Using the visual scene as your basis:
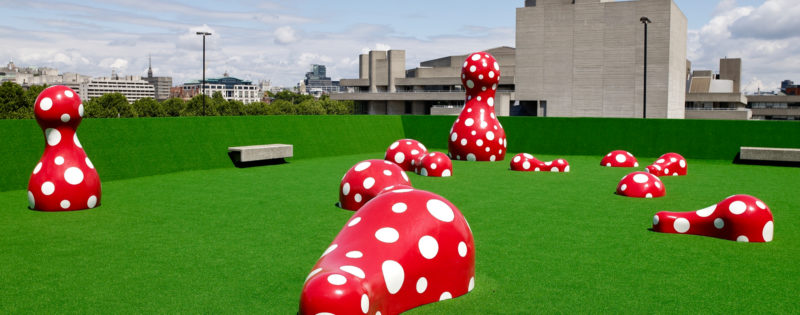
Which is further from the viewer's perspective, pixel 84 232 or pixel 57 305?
pixel 84 232

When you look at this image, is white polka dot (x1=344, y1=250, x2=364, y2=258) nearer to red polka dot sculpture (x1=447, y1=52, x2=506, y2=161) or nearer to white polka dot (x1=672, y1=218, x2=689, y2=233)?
white polka dot (x1=672, y1=218, x2=689, y2=233)

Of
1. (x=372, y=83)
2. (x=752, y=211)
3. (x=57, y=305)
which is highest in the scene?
(x=372, y=83)

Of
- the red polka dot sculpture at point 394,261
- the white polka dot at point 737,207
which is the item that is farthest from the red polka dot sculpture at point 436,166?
the red polka dot sculpture at point 394,261

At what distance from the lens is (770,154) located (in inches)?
650

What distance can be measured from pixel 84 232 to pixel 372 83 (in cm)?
9101

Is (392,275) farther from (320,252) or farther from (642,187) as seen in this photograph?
(642,187)

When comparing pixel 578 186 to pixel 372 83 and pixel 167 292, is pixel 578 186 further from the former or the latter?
pixel 372 83

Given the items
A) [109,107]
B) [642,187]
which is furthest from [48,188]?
[109,107]

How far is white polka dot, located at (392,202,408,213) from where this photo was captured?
4793 millimetres

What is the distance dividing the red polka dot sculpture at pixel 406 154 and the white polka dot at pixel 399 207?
9382 mm

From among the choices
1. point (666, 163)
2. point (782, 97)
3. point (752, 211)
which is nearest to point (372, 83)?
point (782, 97)

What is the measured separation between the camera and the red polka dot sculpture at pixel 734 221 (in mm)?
6906

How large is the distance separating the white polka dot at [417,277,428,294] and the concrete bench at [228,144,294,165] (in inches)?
441

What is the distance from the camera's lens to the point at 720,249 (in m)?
6.64
